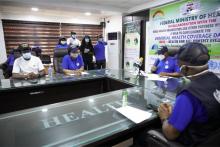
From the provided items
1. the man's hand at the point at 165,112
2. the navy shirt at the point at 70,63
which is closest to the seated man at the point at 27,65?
the navy shirt at the point at 70,63

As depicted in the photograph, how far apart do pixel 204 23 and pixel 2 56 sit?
622 cm

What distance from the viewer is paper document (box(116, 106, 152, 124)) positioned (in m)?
1.22

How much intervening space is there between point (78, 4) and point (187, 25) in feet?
10.4

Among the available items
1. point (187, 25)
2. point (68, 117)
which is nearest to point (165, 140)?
point (68, 117)

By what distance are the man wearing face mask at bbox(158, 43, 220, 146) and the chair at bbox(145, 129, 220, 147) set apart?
0.04 m

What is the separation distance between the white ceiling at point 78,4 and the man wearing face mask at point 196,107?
4237 millimetres

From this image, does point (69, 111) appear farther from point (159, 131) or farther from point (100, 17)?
point (100, 17)

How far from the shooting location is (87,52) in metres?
5.67

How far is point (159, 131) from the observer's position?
1.19 metres

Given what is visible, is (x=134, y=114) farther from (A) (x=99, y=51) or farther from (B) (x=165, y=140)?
(A) (x=99, y=51)

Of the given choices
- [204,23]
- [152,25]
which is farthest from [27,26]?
[204,23]

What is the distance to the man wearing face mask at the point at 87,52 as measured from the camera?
5625 millimetres

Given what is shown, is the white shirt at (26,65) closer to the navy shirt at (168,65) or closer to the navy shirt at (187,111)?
the navy shirt at (168,65)

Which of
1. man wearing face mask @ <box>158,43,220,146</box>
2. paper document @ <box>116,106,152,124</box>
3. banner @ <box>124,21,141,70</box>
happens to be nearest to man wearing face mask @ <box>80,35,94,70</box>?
banner @ <box>124,21,141,70</box>
